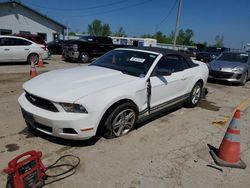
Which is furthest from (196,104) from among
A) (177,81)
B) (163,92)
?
(163,92)

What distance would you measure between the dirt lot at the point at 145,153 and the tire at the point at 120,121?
14cm

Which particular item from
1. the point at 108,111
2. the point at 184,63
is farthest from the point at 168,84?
the point at 108,111

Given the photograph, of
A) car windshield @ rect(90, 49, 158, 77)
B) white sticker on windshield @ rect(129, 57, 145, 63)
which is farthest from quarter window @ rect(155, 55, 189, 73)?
white sticker on windshield @ rect(129, 57, 145, 63)

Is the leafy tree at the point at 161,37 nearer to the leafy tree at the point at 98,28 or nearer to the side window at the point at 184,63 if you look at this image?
the leafy tree at the point at 98,28

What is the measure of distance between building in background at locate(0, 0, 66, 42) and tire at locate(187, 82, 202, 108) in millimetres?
22791

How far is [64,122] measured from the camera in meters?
3.13

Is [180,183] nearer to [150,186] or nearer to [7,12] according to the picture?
[150,186]

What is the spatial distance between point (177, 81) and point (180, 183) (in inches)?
101

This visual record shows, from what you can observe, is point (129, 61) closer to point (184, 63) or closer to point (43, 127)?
point (184, 63)

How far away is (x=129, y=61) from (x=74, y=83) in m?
1.45

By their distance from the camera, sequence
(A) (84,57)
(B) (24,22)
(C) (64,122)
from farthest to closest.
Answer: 1. (B) (24,22)
2. (A) (84,57)
3. (C) (64,122)

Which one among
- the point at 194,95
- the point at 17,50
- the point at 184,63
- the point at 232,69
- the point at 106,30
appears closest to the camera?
the point at 184,63

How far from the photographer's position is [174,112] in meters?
5.59

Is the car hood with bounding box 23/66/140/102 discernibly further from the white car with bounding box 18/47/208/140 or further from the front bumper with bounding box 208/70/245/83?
the front bumper with bounding box 208/70/245/83
